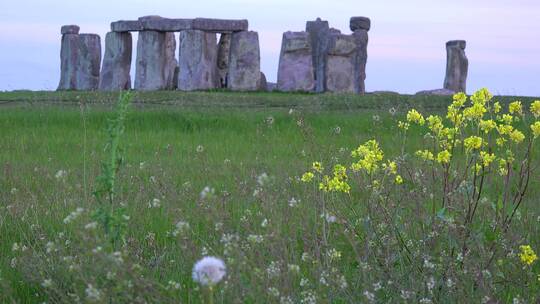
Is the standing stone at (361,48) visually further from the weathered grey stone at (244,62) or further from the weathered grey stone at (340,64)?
the weathered grey stone at (244,62)

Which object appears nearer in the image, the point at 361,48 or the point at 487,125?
the point at 487,125

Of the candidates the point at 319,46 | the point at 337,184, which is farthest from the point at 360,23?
the point at 337,184

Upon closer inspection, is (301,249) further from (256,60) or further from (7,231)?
(256,60)

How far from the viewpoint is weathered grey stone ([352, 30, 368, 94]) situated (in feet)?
94.4

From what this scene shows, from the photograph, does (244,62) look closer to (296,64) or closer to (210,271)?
(296,64)

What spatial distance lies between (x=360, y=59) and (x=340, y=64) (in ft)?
5.83

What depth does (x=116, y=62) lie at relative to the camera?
93.0 feet

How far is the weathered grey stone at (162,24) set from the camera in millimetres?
27141

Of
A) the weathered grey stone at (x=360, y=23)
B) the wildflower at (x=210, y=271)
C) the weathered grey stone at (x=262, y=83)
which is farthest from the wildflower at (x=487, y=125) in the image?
the weathered grey stone at (x=360, y=23)

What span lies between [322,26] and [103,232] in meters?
26.1

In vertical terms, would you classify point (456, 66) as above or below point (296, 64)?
above

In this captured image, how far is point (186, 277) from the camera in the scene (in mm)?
4629

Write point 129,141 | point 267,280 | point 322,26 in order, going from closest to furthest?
point 267,280, point 129,141, point 322,26

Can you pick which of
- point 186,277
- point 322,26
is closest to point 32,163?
point 186,277
